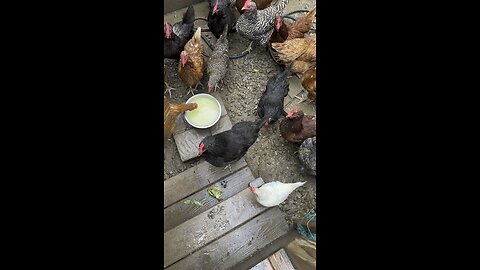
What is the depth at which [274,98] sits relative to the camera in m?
3.04

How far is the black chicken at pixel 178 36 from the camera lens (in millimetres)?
3035

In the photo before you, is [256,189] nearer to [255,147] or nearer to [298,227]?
[298,227]

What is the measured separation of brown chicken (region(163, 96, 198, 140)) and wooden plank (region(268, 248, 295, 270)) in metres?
1.13

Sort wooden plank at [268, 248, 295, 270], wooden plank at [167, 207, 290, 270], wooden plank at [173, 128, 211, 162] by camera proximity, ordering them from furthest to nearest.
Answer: wooden plank at [173, 128, 211, 162] < wooden plank at [167, 207, 290, 270] < wooden plank at [268, 248, 295, 270]

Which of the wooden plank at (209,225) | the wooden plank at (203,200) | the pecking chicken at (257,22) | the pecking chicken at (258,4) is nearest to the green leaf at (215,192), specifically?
the wooden plank at (203,200)

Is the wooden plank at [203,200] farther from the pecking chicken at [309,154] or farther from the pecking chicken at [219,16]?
the pecking chicken at [219,16]

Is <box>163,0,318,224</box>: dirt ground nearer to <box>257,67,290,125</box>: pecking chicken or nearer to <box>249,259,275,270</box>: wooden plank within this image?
<box>257,67,290,125</box>: pecking chicken

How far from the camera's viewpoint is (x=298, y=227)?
2.54 meters

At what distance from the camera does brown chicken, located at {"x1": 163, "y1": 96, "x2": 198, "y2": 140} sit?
2.67 m

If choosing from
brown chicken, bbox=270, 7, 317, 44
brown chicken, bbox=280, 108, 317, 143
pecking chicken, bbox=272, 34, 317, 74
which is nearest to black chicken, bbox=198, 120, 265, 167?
brown chicken, bbox=280, 108, 317, 143

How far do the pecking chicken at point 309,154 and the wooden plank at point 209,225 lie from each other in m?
0.62

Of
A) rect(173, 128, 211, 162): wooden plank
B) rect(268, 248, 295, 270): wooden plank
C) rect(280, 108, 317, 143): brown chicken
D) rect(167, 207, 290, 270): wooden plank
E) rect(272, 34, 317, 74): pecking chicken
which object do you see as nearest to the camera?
Answer: rect(268, 248, 295, 270): wooden plank

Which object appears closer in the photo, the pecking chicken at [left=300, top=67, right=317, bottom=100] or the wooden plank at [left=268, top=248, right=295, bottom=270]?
the wooden plank at [left=268, top=248, right=295, bottom=270]
